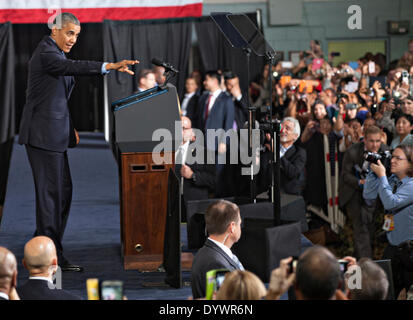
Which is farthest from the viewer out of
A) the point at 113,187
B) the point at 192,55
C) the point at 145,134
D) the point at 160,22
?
the point at 192,55

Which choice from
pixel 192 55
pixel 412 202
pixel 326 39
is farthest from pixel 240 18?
pixel 326 39

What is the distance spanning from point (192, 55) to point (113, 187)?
5.48m

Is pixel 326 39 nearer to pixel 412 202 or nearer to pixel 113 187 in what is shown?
pixel 113 187

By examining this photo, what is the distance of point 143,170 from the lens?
13.9 ft

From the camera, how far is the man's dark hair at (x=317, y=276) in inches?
90.8

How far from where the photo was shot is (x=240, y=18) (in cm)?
500

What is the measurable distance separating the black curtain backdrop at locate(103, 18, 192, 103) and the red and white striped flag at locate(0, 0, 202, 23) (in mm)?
638

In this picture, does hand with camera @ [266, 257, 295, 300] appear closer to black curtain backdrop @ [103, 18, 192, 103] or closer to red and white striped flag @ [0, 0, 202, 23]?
red and white striped flag @ [0, 0, 202, 23]

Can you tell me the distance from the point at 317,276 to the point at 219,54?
8973mm

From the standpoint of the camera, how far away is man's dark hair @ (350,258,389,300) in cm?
270

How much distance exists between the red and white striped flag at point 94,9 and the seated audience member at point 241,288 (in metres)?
4.41

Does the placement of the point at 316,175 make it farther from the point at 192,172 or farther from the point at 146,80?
the point at 146,80

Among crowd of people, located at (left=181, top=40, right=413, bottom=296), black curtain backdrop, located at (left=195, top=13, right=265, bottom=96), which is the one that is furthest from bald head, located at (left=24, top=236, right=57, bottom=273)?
black curtain backdrop, located at (left=195, top=13, right=265, bottom=96)
